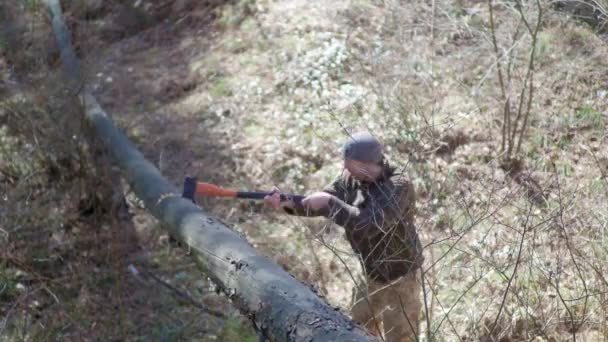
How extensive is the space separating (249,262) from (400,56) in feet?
15.8

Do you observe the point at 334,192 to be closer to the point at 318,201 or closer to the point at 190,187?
the point at 318,201

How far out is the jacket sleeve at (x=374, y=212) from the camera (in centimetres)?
396

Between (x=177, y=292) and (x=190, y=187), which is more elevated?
(x=190, y=187)

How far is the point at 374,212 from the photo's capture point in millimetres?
3941

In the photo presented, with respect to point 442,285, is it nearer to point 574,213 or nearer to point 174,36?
point 574,213

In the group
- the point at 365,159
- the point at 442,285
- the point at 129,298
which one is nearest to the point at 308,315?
the point at 365,159

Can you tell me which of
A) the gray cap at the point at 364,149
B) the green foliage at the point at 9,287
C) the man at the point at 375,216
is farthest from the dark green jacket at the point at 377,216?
the green foliage at the point at 9,287

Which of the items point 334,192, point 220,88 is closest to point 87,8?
point 220,88

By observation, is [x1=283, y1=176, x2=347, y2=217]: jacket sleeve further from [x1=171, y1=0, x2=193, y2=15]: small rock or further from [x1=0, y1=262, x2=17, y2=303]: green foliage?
[x1=171, y1=0, x2=193, y2=15]: small rock

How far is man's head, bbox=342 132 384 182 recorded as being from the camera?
4.09 meters

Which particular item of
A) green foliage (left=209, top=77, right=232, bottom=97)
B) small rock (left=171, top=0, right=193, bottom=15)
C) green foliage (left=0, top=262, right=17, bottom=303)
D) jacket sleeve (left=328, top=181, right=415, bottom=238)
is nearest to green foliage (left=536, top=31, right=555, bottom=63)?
green foliage (left=209, top=77, right=232, bottom=97)

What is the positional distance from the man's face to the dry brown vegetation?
2.12 feet

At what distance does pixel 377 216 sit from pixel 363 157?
1.20 ft

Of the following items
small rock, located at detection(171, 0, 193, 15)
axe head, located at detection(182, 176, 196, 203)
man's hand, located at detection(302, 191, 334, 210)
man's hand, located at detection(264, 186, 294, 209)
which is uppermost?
man's hand, located at detection(302, 191, 334, 210)
